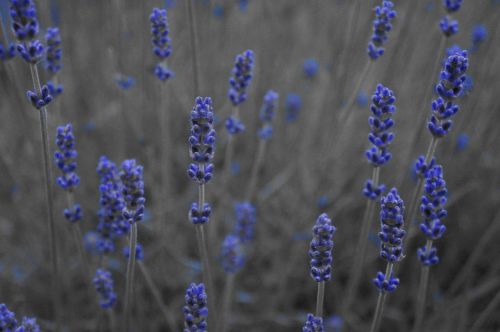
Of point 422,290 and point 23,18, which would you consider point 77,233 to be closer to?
point 23,18

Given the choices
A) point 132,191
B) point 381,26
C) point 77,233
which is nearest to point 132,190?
point 132,191

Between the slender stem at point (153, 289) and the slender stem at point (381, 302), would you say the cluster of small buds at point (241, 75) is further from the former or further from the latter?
the slender stem at point (381, 302)

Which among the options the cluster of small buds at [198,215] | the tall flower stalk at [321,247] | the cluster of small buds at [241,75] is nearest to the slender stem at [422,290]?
the tall flower stalk at [321,247]

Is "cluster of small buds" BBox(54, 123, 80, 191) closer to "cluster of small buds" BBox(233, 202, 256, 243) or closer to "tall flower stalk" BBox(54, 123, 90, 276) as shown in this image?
"tall flower stalk" BBox(54, 123, 90, 276)

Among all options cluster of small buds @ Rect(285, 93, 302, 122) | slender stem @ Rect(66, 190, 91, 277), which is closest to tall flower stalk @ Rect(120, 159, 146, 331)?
slender stem @ Rect(66, 190, 91, 277)

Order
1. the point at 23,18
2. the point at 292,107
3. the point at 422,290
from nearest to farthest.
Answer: the point at 23,18 → the point at 422,290 → the point at 292,107

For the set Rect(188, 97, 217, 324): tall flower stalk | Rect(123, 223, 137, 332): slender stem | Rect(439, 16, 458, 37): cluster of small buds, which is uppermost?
Rect(439, 16, 458, 37): cluster of small buds

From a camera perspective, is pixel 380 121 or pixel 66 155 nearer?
pixel 380 121
